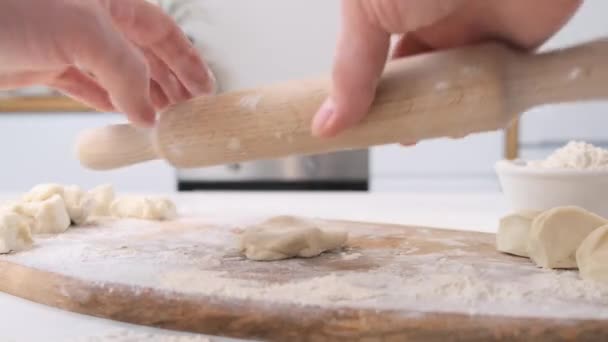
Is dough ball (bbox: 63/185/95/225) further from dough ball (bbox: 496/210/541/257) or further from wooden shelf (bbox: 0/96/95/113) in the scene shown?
wooden shelf (bbox: 0/96/95/113)

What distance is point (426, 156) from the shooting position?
2496 millimetres

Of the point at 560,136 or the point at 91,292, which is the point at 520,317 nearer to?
the point at 91,292

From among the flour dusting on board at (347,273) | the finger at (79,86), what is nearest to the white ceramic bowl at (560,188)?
the flour dusting on board at (347,273)

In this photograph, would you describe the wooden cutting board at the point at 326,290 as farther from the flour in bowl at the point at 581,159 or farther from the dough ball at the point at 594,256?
the flour in bowl at the point at 581,159

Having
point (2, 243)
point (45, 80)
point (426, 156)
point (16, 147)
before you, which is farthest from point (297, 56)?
point (2, 243)

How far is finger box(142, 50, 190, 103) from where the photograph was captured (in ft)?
3.13

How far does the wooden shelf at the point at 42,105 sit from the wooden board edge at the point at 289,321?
7.06ft

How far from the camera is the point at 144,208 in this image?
0.99 metres

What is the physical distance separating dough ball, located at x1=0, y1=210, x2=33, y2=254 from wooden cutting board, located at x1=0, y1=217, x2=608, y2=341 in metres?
0.02

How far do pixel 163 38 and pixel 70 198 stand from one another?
30cm

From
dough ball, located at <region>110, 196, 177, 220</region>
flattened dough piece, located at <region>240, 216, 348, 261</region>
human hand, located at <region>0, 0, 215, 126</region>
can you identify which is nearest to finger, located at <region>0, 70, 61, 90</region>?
human hand, located at <region>0, 0, 215, 126</region>

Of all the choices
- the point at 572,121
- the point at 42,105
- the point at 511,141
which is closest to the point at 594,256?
the point at 511,141

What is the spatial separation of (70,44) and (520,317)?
1.70 ft

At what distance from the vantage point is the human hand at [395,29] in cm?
53
